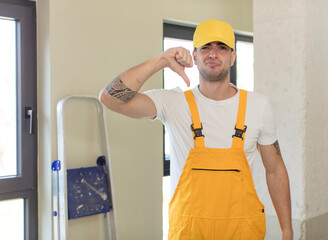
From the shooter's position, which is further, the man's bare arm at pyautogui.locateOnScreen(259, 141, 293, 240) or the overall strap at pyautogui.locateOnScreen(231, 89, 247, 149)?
the man's bare arm at pyautogui.locateOnScreen(259, 141, 293, 240)

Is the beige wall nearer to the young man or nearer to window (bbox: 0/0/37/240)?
window (bbox: 0/0/37/240)

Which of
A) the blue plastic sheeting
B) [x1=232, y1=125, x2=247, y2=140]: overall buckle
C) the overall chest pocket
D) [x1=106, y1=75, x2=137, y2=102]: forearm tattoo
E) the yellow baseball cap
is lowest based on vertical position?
the blue plastic sheeting

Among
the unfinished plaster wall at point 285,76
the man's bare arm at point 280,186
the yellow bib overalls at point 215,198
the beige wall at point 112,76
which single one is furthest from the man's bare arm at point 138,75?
the unfinished plaster wall at point 285,76

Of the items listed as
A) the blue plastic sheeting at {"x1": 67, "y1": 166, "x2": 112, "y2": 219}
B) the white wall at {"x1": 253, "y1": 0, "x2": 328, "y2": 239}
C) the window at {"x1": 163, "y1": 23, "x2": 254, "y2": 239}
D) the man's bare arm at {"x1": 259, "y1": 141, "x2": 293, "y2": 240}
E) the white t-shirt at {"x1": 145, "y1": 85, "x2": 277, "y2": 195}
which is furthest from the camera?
the window at {"x1": 163, "y1": 23, "x2": 254, "y2": 239}

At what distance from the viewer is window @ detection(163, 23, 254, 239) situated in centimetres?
362

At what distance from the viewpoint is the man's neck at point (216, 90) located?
1819 mm

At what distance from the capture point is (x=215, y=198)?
1684 mm

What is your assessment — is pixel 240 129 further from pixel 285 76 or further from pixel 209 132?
pixel 285 76

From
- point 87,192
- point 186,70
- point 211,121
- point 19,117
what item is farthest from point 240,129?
point 186,70

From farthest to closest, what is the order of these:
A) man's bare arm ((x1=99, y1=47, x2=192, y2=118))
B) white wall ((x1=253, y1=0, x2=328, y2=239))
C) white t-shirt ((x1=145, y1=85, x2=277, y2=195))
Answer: white wall ((x1=253, y1=0, x2=328, y2=239)) → white t-shirt ((x1=145, y1=85, x2=277, y2=195)) → man's bare arm ((x1=99, y1=47, x2=192, y2=118))

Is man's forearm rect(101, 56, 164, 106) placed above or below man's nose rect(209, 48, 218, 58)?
below

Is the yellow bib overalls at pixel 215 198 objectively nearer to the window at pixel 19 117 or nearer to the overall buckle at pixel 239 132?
the overall buckle at pixel 239 132

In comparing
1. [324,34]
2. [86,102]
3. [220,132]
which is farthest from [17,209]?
[324,34]

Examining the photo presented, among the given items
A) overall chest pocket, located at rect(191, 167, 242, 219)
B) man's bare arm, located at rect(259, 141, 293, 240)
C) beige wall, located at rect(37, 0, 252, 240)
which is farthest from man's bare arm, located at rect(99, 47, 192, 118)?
beige wall, located at rect(37, 0, 252, 240)
